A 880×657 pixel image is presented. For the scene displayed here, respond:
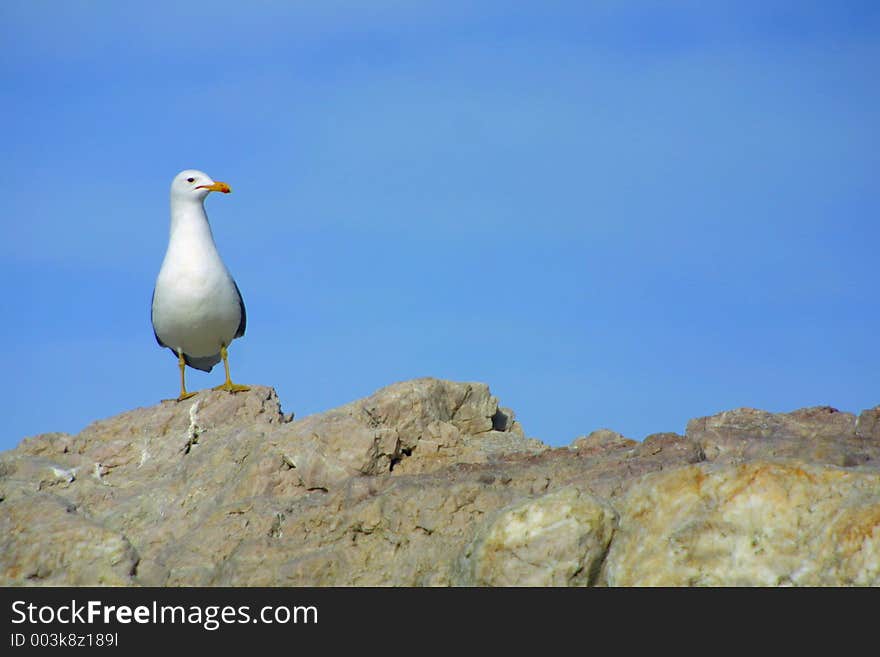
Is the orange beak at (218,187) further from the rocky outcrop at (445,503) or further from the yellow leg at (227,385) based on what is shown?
the rocky outcrop at (445,503)

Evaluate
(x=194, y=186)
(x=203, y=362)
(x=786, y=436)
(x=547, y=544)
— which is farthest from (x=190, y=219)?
(x=547, y=544)

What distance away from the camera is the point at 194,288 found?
1931 cm

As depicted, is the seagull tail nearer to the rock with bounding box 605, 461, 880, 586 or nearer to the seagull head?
the seagull head

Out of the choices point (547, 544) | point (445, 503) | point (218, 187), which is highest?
point (218, 187)

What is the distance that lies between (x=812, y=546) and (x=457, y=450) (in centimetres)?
449

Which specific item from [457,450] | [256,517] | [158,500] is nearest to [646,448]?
[457,450]

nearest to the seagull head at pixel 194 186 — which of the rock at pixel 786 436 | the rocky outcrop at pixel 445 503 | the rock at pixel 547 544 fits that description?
the rocky outcrop at pixel 445 503

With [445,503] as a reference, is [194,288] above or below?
above

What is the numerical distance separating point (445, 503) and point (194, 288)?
31.1ft

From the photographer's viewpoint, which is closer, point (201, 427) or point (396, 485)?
point (396, 485)

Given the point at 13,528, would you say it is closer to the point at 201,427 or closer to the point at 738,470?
the point at 201,427

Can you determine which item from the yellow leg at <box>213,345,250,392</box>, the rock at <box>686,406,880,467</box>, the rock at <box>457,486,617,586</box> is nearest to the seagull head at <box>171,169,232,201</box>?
the yellow leg at <box>213,345,250,392</box>

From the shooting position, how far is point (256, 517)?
11648 mm

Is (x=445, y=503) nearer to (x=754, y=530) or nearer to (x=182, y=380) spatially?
(x=754, y=530)
